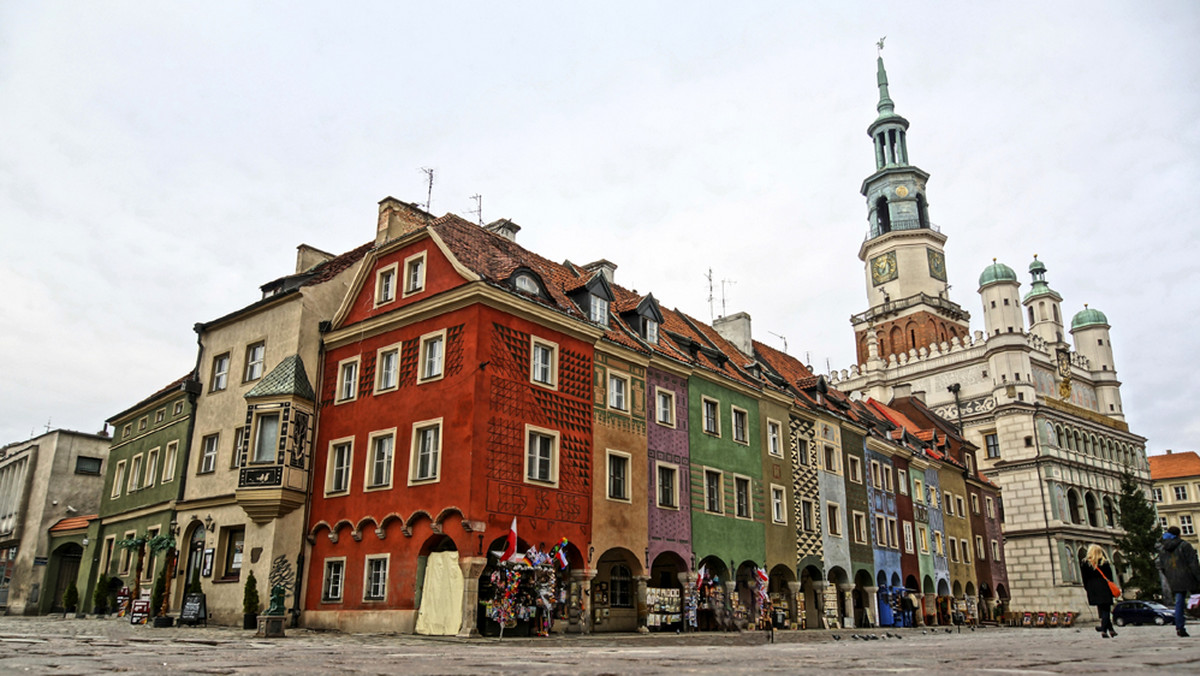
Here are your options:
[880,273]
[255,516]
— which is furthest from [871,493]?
[880,273]

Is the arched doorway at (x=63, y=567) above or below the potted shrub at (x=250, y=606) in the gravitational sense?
above

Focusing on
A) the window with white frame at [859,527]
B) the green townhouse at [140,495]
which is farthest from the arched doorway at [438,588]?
the window with white frame at [859,527]

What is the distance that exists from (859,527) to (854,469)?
9.07 ft

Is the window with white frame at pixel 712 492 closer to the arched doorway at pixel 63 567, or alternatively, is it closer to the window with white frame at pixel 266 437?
the window with white frame at pixel 266 437

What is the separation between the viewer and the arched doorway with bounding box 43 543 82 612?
141 ft

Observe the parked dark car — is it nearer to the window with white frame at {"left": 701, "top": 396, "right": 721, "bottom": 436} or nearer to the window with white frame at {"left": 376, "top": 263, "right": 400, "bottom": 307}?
the window with white frame at {"left": 701, "top": 396, "right": 721, "bottom": 436}

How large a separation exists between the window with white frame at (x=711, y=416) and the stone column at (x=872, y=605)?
13812mm

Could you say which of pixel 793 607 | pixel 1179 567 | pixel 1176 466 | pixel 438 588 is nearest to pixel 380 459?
pixel 438 588

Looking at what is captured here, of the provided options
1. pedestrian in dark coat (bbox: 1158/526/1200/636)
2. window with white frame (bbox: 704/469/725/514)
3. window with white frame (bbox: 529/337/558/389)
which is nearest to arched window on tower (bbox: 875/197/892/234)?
window with white frame (bbox: 704/469/725/514)

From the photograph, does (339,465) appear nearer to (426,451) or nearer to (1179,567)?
(426,451)

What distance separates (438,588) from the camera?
2312cm

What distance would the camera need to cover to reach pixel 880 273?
276 feet

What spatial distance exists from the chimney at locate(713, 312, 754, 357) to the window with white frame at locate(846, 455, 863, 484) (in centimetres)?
695

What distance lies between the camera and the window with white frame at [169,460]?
3359 centimetres
